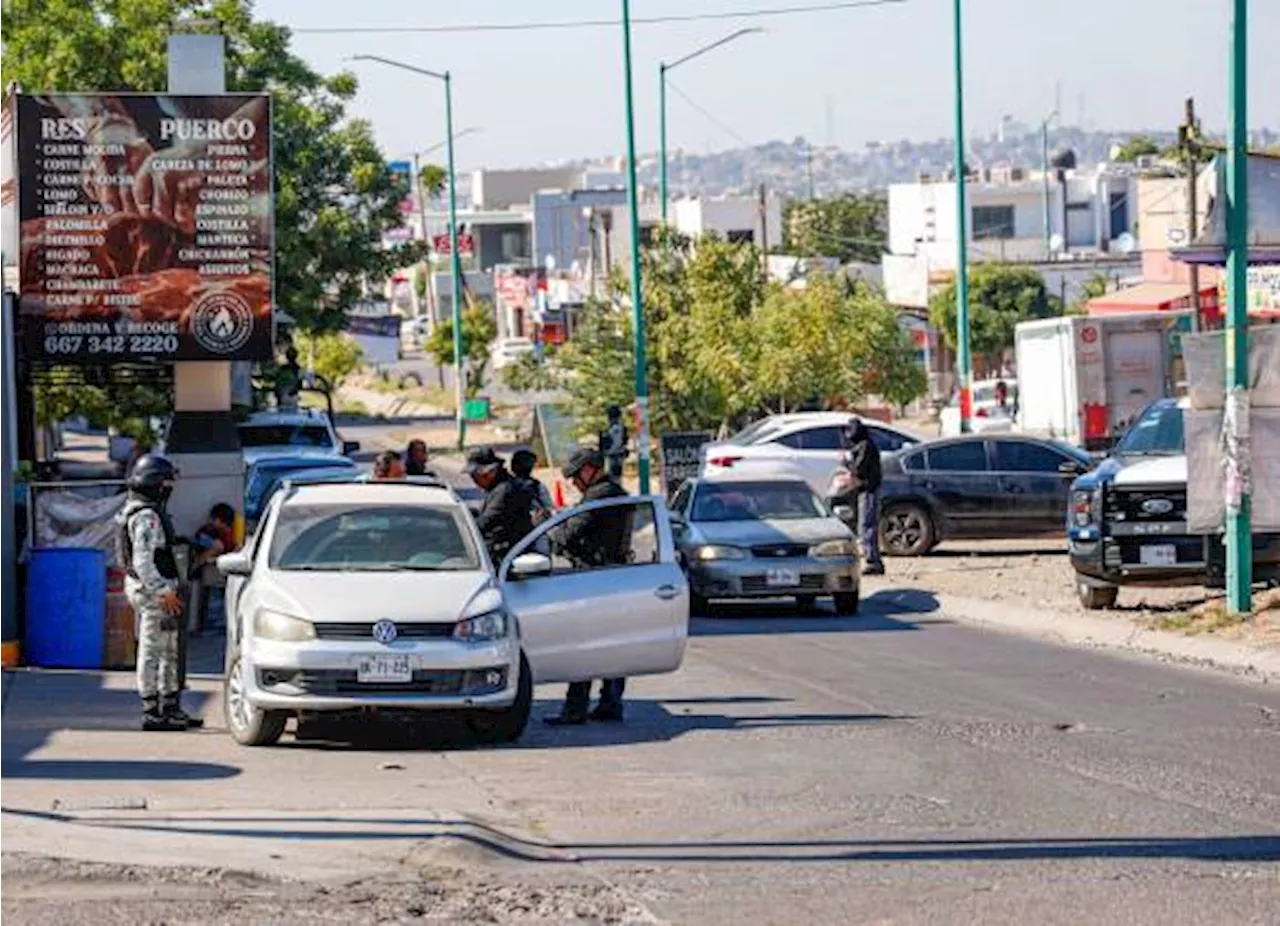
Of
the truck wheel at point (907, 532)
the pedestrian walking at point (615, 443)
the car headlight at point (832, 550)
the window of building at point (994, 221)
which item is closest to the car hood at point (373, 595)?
the car headlight at point (832, 550)

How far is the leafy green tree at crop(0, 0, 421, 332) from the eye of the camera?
155 feet

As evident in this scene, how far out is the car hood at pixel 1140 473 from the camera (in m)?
25.1

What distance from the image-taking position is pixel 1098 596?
2639 cm

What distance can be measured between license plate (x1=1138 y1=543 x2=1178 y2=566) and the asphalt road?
188 inches

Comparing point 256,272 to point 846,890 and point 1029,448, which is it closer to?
point 1029,448

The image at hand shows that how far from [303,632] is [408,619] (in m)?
0.63

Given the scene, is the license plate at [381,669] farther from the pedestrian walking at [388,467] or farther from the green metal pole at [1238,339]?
the green metal pole at [1238,339]

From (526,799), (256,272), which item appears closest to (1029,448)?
(256,272)

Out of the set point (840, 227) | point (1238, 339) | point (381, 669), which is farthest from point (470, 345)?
point (381, 669)

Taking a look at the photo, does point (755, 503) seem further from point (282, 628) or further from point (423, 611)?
point (282, 628)

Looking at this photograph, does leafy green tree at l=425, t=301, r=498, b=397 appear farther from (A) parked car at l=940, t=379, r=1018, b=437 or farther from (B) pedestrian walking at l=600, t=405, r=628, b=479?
(B) pedestrian walking at l=600, t=405, r=628, b=479

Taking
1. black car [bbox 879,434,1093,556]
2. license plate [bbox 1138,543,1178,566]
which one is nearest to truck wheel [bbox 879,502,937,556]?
black car [bbox 879,434,1093,556]

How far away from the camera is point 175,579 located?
17000mm

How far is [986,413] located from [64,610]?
1794 inches
